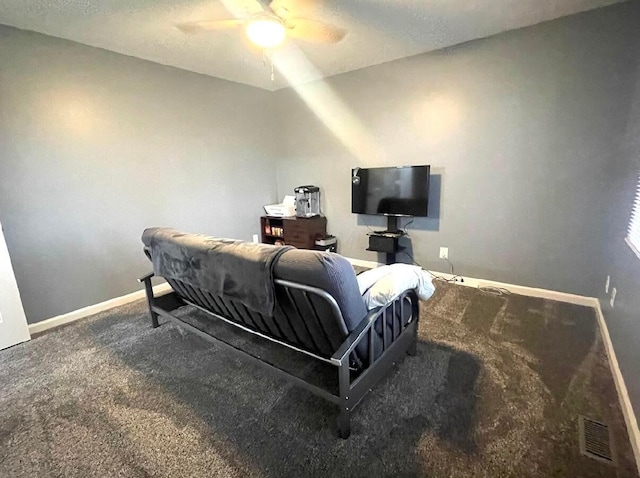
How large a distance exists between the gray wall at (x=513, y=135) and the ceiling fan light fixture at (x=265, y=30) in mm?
1762

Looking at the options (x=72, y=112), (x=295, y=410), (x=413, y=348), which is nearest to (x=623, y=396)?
(x=413, y=348)

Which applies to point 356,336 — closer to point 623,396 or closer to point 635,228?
point 623,396

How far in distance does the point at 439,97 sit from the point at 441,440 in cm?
312

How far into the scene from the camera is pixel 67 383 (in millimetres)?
1934

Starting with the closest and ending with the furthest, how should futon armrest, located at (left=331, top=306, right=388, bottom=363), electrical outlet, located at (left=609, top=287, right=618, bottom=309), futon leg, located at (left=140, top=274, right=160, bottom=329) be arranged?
futon armrest, located at (left=331, top=306, right=388, bottom=363), electrical outlet, located at (left=609, top=287, right=618, bottom=309), futon leg, located at (left=140, top=274, right=160, bottom=329)

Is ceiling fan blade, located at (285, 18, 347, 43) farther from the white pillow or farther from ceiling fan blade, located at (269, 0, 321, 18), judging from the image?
the white pillow

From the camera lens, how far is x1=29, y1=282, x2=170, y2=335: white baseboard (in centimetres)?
266

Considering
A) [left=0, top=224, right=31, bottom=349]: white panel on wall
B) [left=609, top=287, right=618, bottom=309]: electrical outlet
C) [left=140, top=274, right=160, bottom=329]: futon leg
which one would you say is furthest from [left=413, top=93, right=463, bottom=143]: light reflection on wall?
[left=0, top=224, right=31, bottom=349]: white panel on wall

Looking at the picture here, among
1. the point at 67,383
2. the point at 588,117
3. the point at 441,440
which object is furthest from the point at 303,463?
the point at 588,117

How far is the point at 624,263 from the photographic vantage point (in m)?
2.07

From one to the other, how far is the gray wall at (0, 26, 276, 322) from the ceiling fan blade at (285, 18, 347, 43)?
1.69m

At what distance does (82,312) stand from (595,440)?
3.87 metres

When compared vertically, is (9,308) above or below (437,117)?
below

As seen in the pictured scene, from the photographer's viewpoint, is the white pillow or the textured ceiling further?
the textured ceiling
